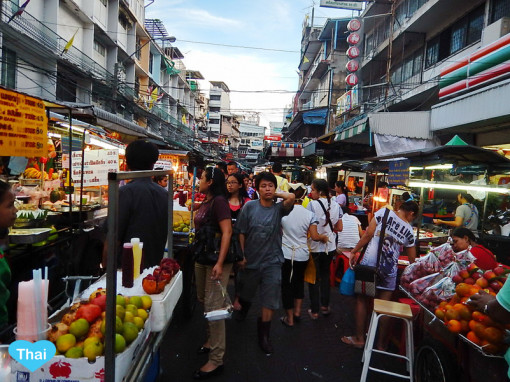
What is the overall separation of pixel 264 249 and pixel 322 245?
150cm

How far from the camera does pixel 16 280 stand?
3719 mm

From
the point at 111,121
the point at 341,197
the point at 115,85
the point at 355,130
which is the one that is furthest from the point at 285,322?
the point at 115,85

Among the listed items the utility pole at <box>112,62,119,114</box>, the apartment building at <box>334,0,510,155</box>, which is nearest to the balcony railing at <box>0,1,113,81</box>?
the utility pole at <box>112,62,119,114</box>

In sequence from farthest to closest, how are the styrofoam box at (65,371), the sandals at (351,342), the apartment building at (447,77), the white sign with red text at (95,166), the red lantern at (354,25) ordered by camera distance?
the red lantern at (354,25)
the apartment building at (447,77)
the white sign with red text at (95,166)
the sandals at (351,342)
the styrofoam box at (65,371)

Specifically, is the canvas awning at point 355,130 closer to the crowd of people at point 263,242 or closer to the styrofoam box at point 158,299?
the crowd of people at point 263,242

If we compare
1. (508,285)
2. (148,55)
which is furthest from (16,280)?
(148,55)

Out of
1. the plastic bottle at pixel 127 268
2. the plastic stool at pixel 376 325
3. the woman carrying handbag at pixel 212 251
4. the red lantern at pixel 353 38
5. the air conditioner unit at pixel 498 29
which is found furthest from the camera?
the red lantern at pixel 353 38

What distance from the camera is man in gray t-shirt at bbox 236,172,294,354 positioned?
392 centimetres

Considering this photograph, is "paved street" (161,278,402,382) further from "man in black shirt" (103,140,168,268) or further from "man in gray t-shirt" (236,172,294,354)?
"man in black shirt" (103,140,168,268)

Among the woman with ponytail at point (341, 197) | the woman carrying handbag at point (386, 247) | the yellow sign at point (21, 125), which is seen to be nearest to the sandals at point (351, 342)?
the woman carrying handbag at point (386, 247)

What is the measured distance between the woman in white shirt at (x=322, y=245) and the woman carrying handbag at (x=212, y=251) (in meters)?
1.84

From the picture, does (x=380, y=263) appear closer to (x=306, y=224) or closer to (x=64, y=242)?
(x=306, y=224)

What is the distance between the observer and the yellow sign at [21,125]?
3.68m

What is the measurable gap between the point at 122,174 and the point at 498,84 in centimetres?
916
